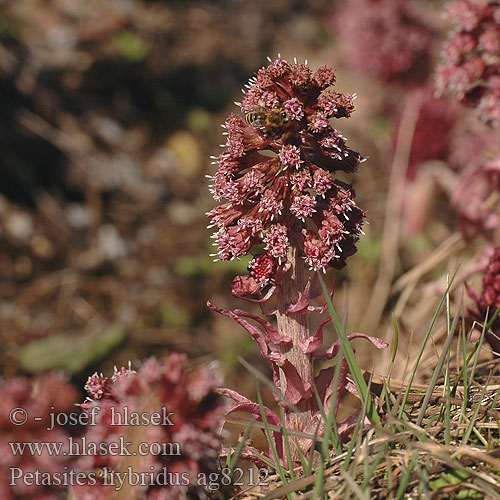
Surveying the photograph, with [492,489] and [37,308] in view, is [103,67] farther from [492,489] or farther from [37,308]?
[492,489]

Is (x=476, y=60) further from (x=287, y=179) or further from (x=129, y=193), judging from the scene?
(x=129, y=193)

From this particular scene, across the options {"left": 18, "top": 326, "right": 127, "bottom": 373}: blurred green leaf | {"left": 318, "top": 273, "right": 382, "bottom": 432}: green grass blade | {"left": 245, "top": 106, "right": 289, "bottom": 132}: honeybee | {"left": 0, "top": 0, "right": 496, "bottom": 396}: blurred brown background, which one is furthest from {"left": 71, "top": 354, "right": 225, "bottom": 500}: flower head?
{"left": 18, "top": 326, "right": 127, "bottom": 373}: blurred green leaf

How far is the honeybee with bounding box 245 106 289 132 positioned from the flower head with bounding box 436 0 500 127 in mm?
1101

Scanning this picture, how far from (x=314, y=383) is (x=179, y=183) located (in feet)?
10.9

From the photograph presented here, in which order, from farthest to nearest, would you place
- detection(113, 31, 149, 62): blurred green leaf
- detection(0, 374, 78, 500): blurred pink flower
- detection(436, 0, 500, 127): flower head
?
1. detection(113, 31, 149, 62): blurred green leaf
2. detection(436, 0, 500, 127): flower head
3. detection(0, 374, 78, 500): blurred pink flower

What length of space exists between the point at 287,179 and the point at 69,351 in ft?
7.39

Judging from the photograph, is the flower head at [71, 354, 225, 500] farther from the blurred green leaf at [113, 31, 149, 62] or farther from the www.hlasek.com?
the blurred green leaf at [113, 31, 149, 62]

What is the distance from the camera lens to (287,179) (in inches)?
50.3

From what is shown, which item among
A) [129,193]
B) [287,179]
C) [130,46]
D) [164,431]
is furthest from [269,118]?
[130,46]

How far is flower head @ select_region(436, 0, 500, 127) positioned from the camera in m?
2.07

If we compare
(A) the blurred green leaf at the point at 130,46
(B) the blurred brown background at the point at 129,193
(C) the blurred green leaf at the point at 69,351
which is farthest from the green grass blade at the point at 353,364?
(A) the blurred green leaf at the point at 130,46

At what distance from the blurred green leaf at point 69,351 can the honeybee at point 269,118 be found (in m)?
2.10

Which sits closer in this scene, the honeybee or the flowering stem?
the honeybee

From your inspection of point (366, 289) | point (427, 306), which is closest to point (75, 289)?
point (366, 289)
